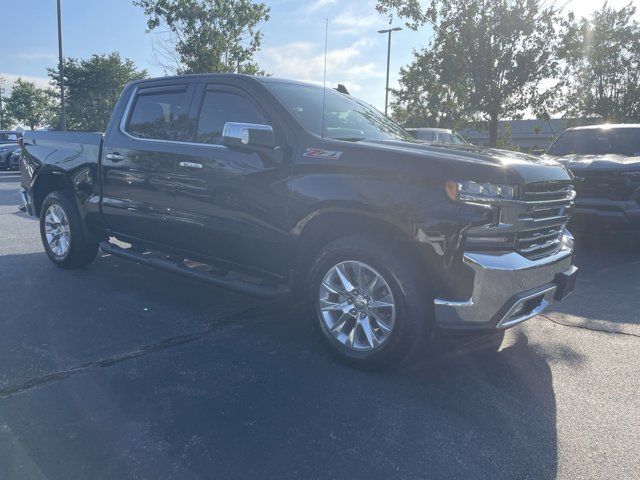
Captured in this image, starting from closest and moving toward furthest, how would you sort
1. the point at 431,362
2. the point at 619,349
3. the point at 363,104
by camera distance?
the point at 431,362, the point at 619,349, the point at 363,104

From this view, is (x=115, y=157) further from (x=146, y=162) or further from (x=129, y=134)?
(x=146, y=162)

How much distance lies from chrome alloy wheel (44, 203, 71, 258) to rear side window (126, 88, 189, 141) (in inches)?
57.1

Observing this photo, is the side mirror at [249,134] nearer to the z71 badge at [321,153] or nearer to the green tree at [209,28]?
the z71 badge at [321,153]

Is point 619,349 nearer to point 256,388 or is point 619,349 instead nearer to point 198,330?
point 256,388

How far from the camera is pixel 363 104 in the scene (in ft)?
16.5

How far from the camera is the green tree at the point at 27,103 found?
4722cm

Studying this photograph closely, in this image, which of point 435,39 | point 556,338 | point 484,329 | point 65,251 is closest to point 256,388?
point 484,329

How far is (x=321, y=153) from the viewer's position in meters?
3.61

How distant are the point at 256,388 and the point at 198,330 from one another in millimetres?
1148

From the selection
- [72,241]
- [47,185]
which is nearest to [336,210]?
[72,241]

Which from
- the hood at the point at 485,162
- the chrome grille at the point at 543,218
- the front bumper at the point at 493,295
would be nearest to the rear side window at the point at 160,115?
the hood at the point at 485,162

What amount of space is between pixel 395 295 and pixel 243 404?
3.64ft

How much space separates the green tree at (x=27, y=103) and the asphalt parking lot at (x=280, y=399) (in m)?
49.8

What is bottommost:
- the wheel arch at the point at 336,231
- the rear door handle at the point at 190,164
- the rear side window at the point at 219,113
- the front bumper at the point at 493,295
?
the front bumper at the point at 493,295
